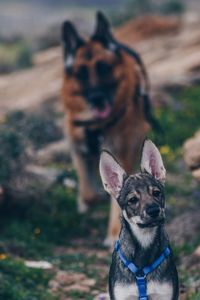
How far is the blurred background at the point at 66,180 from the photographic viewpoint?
10.1m

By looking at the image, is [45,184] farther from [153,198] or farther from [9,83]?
[9,83]

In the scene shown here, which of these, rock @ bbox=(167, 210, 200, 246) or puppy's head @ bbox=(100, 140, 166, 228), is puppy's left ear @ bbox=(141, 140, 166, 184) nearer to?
puppy's head @ bbox=(100, 140, 166, 228)

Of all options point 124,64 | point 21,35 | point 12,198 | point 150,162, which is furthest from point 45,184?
point 21,35

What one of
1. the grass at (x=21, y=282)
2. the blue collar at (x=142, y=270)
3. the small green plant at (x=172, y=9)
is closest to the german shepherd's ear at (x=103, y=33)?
the grass at (x=21, y=282)

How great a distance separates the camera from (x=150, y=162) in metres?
7.47

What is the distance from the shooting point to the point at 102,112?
12.9m

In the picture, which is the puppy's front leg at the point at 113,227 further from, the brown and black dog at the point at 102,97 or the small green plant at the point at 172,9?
the small green plant at the point at 172,9

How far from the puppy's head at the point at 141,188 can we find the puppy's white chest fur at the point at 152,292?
1.80ft

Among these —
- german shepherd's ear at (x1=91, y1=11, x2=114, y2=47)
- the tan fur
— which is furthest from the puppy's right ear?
german shepherd's ear at (x1=91, y1=11, x2=114, y2=47)

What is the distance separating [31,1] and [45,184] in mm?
72286

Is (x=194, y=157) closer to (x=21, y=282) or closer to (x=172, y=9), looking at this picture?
(x=21, y=282)

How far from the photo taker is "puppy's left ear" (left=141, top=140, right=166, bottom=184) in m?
7.39

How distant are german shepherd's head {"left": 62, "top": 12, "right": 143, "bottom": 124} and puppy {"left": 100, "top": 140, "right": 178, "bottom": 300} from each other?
211 inches

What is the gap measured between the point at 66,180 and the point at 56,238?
2079mm
